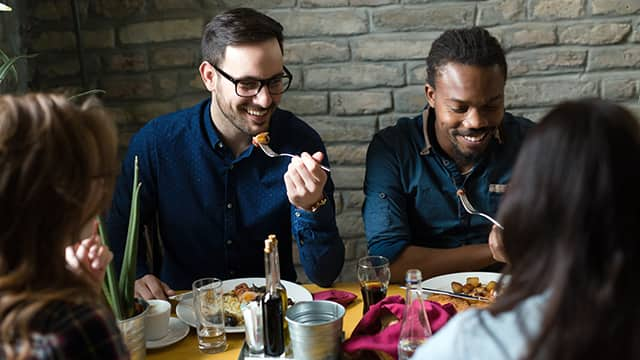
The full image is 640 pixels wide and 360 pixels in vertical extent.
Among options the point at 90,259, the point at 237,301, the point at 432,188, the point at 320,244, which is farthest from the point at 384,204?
the point at 90,259

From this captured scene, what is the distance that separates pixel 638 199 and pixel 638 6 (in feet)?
6.26

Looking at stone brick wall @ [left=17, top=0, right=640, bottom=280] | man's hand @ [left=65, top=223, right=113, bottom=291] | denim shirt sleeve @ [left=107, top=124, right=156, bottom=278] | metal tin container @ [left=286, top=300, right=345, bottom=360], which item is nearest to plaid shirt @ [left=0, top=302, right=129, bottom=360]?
man's hand @ [left=65, top=223, right=113, bottom=291]

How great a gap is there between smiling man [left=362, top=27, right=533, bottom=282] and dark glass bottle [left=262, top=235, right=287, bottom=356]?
64cm

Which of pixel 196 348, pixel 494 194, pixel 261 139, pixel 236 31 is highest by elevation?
pixel 236 31

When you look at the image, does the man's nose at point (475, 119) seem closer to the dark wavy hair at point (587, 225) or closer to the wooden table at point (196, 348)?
the wooden table at point (196, 348)

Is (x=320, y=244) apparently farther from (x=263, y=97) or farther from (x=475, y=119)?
(x=475, y=119)

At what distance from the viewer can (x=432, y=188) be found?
6.77 feet

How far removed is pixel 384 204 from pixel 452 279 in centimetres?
41

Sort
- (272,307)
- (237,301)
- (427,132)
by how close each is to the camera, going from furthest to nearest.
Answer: (427,132), (237,301), (272,307)

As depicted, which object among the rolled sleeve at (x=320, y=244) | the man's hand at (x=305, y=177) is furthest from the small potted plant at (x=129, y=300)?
the rolled sleeve at (x=320, y=244)

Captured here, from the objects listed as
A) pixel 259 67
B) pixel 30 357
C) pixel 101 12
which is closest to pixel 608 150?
pixel 30 357

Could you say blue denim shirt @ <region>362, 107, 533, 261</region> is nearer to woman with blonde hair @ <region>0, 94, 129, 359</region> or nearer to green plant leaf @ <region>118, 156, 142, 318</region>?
green plant leaf @ <region>118, 156, 142, 318</region>

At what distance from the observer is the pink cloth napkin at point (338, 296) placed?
1.62 meters

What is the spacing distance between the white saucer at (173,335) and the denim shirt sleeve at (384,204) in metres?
0.64
